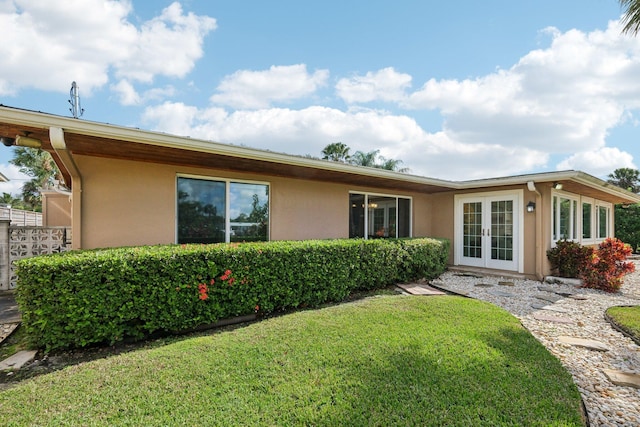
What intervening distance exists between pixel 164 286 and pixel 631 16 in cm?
849

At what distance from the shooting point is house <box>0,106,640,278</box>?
4621 millimetres

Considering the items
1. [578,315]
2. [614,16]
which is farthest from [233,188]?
[614,16]

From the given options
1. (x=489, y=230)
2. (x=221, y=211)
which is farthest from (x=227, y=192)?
(x=489, y=230)

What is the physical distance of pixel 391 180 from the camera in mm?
7758

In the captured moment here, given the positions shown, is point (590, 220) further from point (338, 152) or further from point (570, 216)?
point (338, 152)

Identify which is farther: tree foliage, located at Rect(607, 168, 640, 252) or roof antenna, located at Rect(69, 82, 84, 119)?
tree foliage, located at Rect(607, 168, 640, 252)

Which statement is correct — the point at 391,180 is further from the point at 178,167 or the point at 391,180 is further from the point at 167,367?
the point at 167,367

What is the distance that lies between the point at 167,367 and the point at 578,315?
6.26 metres

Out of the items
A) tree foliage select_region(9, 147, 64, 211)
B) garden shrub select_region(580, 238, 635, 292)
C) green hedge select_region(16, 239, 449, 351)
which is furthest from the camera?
tree foliage select_region(9, 147, 64, 211)

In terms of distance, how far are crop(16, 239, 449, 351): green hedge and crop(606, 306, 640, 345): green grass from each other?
410 cm

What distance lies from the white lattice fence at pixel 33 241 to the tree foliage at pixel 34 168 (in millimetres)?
15838

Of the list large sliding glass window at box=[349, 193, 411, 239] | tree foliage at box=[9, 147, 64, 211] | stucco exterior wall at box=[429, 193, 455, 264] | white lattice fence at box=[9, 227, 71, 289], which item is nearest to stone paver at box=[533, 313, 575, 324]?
large sliding glass window at box=[349, 193, 411, 239]

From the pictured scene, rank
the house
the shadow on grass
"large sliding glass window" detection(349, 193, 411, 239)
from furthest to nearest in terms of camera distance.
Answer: "large sliding glass window" detection(349, 193, 411, 239)
the house
the shadow on grass

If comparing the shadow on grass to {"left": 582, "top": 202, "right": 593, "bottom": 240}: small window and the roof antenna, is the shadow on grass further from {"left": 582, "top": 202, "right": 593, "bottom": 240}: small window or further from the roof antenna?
the roof antenna
